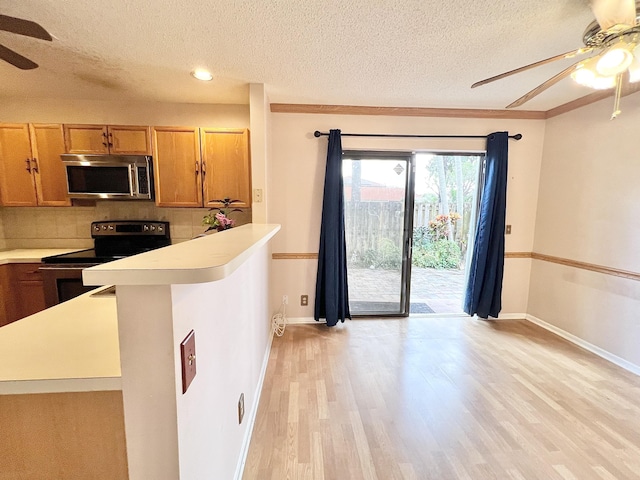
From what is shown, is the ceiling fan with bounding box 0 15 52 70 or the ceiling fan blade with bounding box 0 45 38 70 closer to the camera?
the ceiling fan with bounding box 0 15 52 70

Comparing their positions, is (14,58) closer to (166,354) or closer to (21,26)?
(21,26)

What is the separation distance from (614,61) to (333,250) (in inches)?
92.8

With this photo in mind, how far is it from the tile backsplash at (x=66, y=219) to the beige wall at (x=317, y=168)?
1.83 ft

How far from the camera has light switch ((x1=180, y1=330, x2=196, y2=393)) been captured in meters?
0.66

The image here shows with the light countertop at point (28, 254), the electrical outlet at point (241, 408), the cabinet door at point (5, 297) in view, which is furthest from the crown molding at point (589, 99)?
the cabinet door at point (5, 297)

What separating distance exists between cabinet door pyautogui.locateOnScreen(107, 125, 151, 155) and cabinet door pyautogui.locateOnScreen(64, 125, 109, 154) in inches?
2.9

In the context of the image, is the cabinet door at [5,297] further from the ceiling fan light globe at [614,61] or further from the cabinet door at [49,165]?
the ceiling fan light globe at [614,61]

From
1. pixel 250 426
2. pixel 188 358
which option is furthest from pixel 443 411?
pixel 188 358

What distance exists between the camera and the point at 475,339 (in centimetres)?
282

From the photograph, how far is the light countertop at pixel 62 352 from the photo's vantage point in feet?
2.19

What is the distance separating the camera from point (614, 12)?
1.26 meters

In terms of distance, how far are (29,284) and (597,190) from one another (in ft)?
18.0

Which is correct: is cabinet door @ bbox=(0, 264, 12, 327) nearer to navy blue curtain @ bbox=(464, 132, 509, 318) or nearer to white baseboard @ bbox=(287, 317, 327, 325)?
white baseboard @ bbox=(287, 317, 327, 325)

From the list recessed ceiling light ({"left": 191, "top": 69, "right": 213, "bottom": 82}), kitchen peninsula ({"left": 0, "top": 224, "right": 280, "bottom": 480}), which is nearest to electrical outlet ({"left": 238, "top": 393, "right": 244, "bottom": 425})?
kitchen peninsula ({"left": 0, "top": 224, "right": 280, "bottom": 480})
